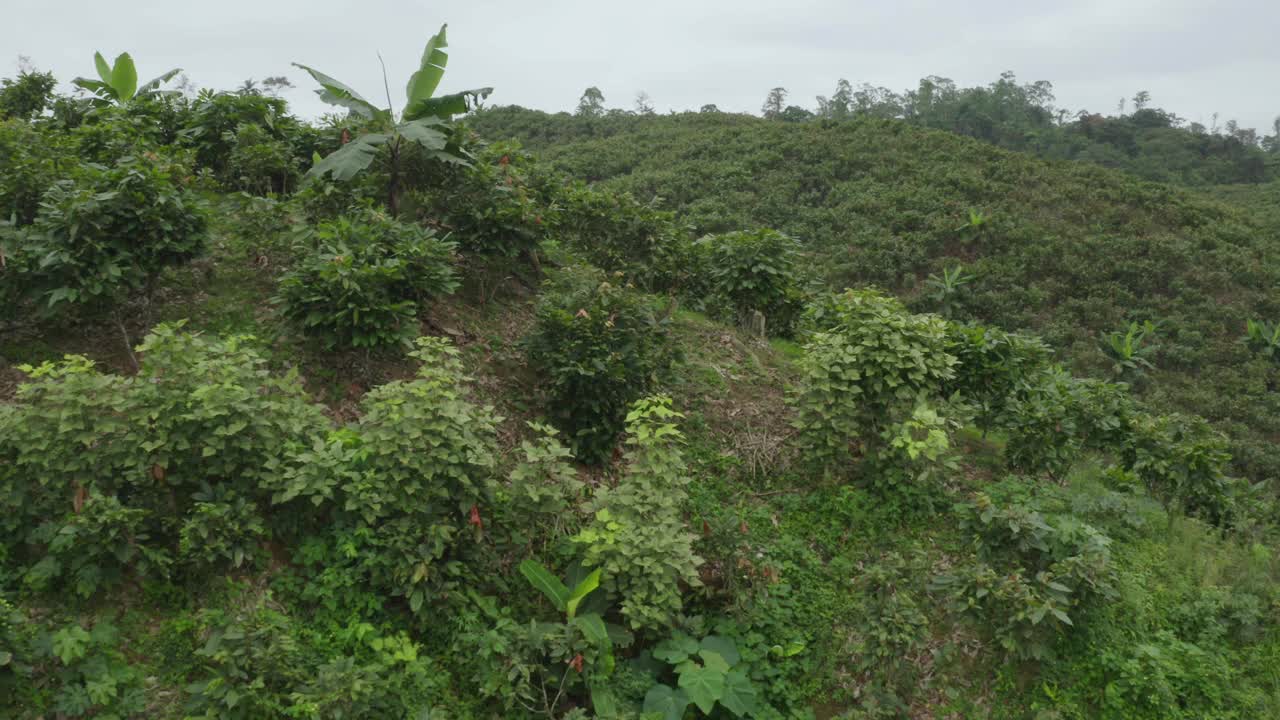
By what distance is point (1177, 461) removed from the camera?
6.38 metres

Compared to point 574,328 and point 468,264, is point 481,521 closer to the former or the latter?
point 574,328

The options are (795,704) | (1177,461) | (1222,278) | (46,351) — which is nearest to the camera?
(795,704)

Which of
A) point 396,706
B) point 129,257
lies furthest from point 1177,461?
point 129,257

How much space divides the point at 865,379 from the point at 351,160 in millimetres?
4764

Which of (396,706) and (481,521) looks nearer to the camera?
(396,706)

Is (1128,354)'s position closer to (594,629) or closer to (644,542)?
(644,542)

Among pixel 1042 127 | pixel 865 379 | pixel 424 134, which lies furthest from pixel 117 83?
pixel 1042 127

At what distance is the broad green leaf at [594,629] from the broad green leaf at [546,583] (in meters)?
0.20

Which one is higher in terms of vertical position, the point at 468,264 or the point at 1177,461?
the point at 468,264

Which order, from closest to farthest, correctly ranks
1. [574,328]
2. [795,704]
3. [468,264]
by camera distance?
[795,704]
[574,328]
[468,264]

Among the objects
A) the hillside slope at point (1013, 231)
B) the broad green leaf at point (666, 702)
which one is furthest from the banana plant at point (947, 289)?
the broad green leaf at point (666, 702)

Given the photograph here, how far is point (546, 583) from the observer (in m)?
4.41

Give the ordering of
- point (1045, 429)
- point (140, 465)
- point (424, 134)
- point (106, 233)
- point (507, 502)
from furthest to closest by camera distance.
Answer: point (424, 134) → point (1045, 429) → point (106, 233) → point (507, 502) → point (140, 465)

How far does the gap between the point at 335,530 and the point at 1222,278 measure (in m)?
25.8
